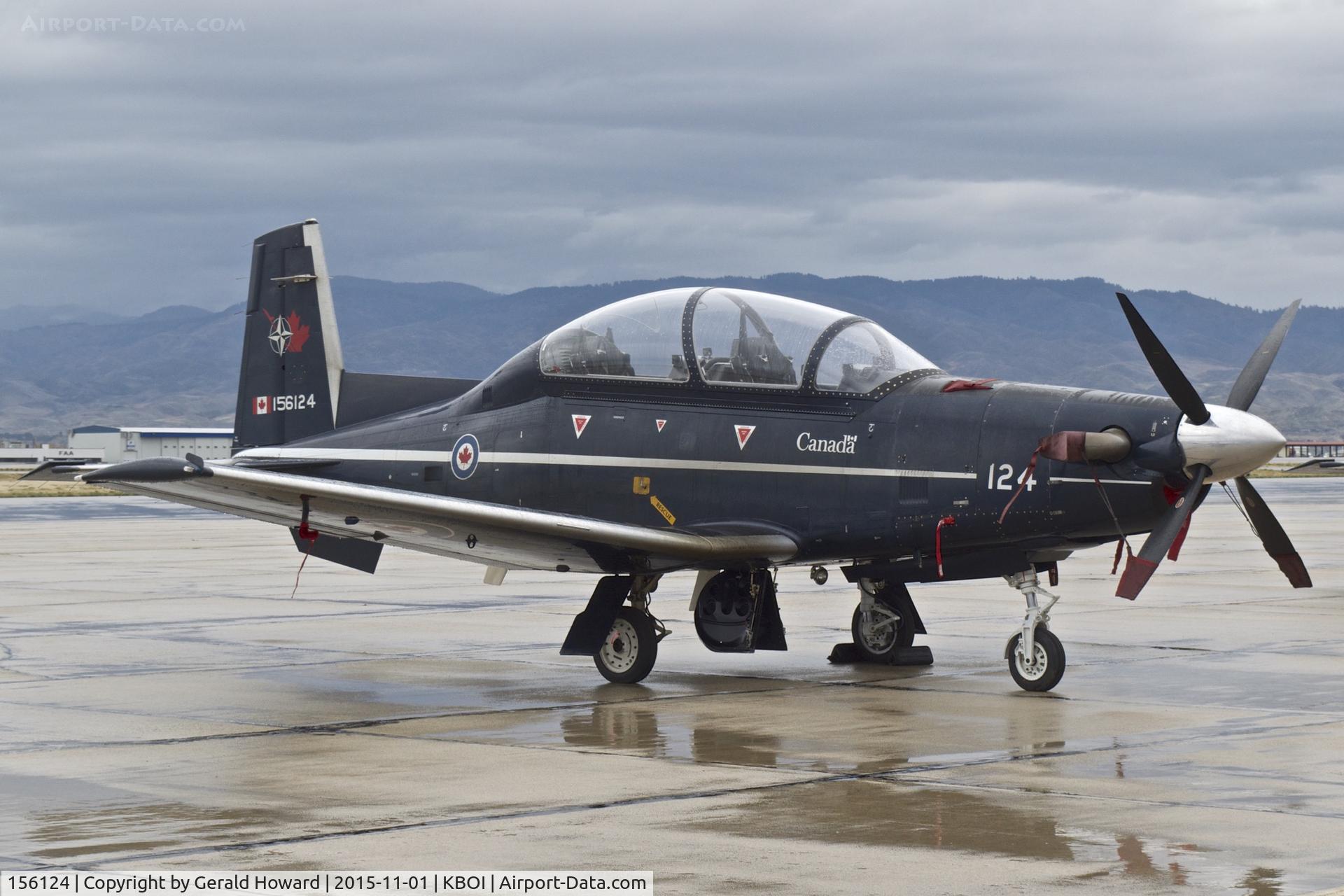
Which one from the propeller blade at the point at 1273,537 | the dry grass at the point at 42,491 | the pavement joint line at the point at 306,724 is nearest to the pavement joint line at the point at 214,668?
the pavement joint line at the point at 306,724

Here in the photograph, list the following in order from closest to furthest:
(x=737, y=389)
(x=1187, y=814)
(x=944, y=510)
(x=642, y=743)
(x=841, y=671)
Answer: (x=1187, y=814)
(x=642, y=743)
(x=944, y=510)
(x=737, y=389)
(x=841, y=671)

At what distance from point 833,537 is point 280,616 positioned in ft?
27.1

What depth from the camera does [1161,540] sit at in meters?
10.5

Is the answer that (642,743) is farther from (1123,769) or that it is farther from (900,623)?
(900,623)

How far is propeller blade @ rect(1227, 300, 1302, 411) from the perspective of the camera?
37.9 feet

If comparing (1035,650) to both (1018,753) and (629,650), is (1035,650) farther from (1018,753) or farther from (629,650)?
(629,650)

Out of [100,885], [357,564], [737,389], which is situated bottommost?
[100,885]

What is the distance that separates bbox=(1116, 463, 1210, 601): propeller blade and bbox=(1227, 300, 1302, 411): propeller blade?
101 centimetres

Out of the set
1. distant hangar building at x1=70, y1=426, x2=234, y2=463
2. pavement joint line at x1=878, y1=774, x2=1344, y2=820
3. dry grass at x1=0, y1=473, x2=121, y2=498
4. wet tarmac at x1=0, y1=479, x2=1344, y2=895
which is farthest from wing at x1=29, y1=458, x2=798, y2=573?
distant hangar building at x1=70, y1=426, x2=234, y2=463

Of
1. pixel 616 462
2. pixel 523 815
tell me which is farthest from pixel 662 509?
pixel 523 815

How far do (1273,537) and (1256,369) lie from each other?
1203mm

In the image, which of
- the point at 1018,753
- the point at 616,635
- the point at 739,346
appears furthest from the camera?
the point at 616,635

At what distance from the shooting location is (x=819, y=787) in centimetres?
819

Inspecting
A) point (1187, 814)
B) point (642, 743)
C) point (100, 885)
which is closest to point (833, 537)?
point (642, 743)
